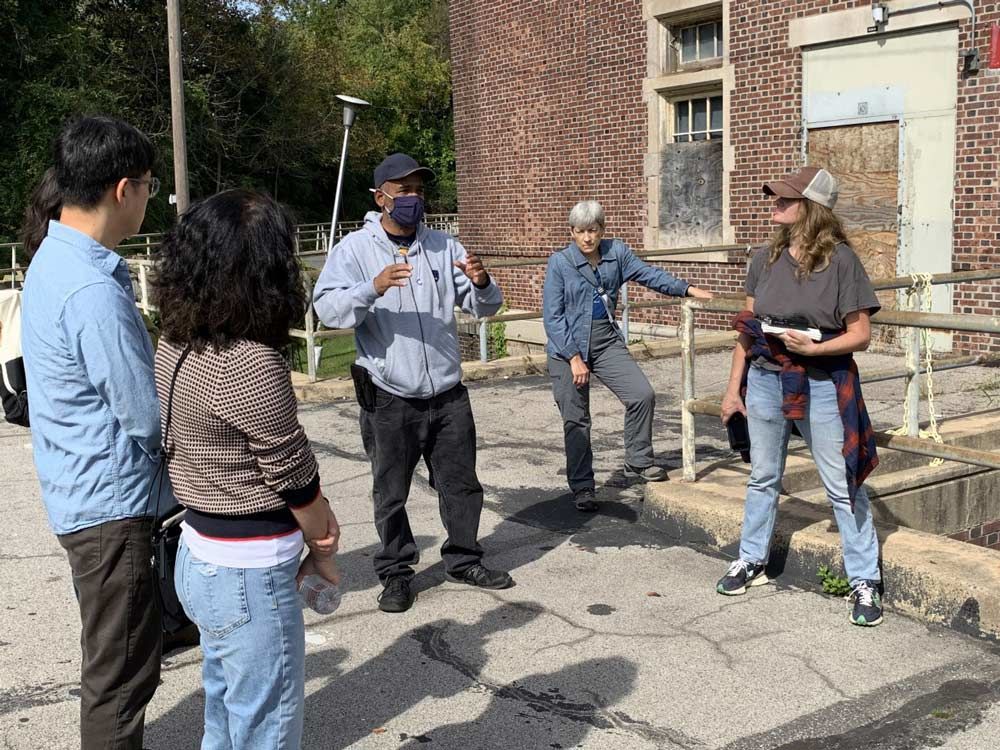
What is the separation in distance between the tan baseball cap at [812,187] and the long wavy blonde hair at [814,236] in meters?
0.03

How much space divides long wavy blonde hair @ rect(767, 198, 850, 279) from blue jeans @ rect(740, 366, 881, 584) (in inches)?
19.3

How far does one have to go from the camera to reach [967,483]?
23.8 feet

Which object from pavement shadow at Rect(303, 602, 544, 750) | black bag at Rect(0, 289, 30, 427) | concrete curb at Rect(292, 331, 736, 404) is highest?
black bag at Rect(0, 289, 30, 427)

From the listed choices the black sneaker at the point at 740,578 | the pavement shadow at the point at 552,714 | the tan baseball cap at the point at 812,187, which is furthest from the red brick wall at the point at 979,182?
the pavement shadow at the point at 552,714

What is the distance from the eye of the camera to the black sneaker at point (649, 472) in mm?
7188

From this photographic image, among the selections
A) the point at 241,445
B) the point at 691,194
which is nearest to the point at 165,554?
the point at 241,445

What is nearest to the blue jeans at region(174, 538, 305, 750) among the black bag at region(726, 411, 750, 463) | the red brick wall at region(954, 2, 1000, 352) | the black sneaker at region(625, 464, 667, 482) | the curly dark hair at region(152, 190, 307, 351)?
the curly dark hair at region(152, 190, 307, 351)

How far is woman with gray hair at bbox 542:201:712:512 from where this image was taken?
682 cm

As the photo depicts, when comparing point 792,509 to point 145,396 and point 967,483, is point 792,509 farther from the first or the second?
point 145,396

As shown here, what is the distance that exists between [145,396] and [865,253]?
444 inches

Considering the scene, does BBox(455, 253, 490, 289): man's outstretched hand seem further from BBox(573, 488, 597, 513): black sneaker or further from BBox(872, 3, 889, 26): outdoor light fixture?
BBox(872, 3, 889, 26): outdoor light fixture

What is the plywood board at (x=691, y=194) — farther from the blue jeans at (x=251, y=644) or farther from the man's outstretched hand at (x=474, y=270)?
the blue jeans at (x=251, y=644)

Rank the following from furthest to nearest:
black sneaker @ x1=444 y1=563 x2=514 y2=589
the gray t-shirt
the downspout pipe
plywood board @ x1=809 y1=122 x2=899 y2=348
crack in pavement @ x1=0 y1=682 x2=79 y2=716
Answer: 1. plywood board @ x1=809 y1=122 x2=899 y2=348
2. the downspout pipe
3. black sneaker @ x1=444 y1=563 x2=514 y2=589
4. the gray t-shirt
5. crack in pavement @ x1=0 y1=682 x2=79 y2=716

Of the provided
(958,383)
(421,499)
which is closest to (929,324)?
(421,499)
